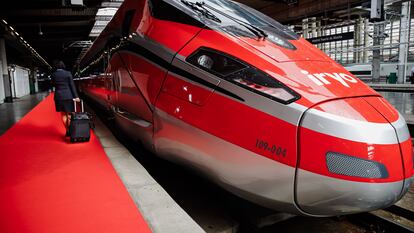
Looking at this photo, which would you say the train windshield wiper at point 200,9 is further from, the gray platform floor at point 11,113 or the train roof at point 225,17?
the gray platform floor at point 11,113

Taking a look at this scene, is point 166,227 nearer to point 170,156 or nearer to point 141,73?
point 170,156

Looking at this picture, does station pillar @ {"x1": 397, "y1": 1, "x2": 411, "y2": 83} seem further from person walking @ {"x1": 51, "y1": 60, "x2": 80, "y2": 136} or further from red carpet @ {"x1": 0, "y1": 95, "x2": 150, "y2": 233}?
red carpet @ {"x1": 0, "y1": 95, "x2": 150, "y2": 233}

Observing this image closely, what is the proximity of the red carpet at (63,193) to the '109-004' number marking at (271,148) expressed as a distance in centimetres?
94

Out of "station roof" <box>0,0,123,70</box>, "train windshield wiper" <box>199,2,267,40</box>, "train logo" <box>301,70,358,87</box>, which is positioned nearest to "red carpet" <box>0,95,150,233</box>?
"train logo" <box>301,70,358,87</box>

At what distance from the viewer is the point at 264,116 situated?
2.17 metres

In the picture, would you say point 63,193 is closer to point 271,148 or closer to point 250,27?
point 271,148

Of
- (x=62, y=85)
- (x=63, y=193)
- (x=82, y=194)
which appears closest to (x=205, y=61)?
(x=82, y=194)

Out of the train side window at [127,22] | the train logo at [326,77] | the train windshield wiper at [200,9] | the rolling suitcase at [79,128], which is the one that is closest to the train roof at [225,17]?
the train windshield wiper at [200,9]

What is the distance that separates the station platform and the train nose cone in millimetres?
831

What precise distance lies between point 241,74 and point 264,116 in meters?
0.42

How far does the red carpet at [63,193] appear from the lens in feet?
7.43

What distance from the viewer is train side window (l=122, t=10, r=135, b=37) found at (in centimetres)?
404

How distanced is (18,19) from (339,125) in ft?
52.9

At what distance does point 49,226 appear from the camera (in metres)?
2.25
